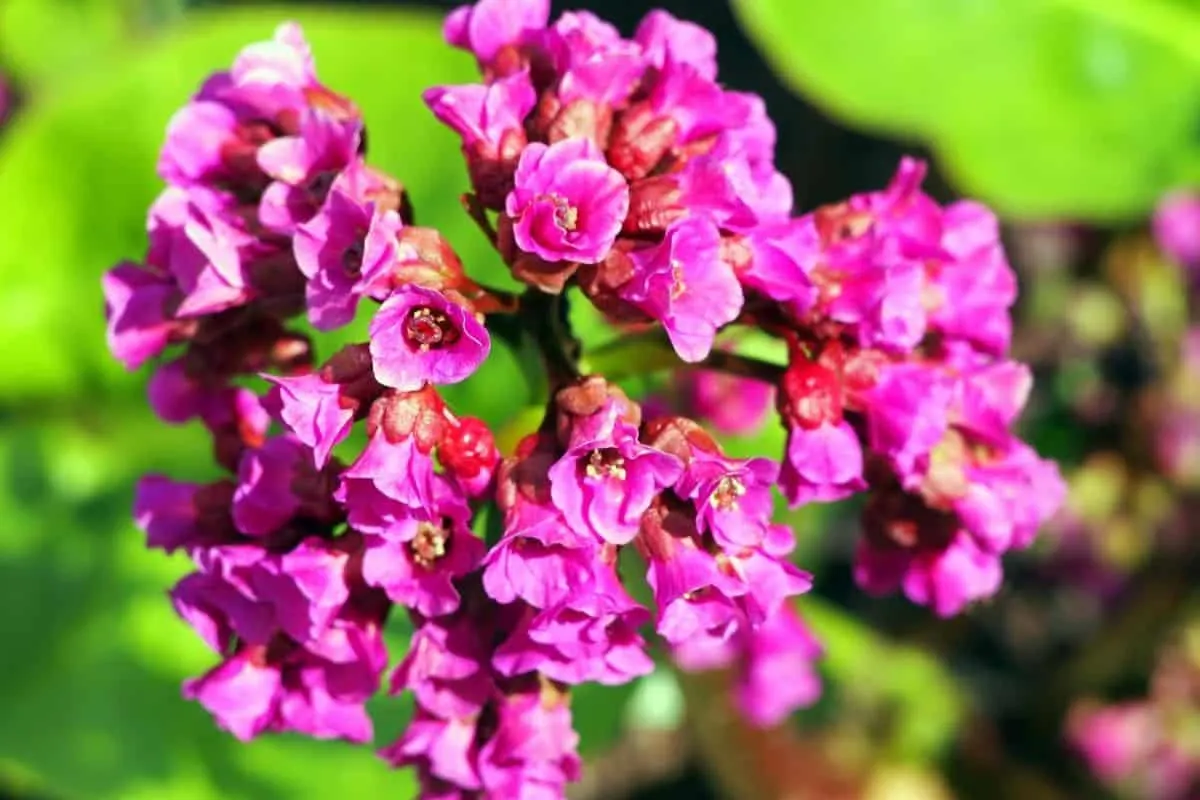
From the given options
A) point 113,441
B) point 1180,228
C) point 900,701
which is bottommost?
point 900,701

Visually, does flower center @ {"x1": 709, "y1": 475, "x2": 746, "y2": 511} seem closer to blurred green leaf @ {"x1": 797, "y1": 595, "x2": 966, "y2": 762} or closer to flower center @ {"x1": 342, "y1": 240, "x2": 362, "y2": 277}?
flower center @ {"x1": 342, "y1": 240, "x2": 362, "y2": 277}

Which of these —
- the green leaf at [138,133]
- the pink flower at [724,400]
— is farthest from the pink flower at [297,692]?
the green leaf at [138,133]

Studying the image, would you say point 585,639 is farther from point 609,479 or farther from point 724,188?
point 724,188

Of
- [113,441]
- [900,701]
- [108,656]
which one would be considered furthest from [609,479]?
[900,701]

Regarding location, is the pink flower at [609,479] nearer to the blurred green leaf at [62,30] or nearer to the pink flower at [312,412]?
the pink flower at [312,412]

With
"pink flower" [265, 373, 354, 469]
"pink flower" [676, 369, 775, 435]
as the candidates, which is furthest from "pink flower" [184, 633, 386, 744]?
"pink flower" [676, 369, 775, 435]

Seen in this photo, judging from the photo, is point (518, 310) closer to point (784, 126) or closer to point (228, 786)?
point (228, 786)

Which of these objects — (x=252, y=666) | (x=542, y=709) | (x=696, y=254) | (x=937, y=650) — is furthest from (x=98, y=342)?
(x=937, y=650)

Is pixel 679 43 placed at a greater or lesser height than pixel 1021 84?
greater
